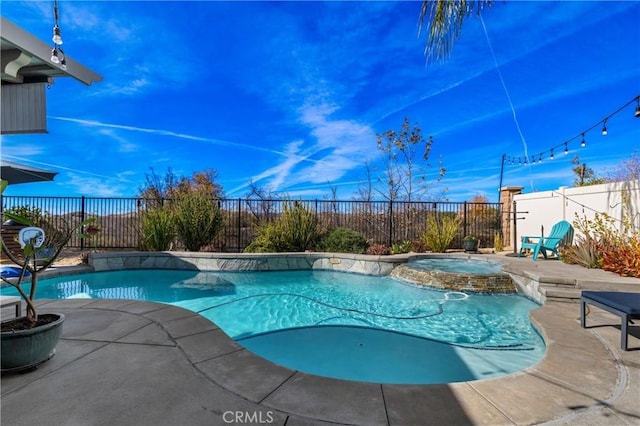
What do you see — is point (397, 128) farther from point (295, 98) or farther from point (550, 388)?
point (550, 388)

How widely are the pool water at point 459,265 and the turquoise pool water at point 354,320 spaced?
3.24 ft

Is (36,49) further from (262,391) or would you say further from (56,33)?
(262,391)

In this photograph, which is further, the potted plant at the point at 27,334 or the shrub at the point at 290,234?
the shrub at the point at 290,234

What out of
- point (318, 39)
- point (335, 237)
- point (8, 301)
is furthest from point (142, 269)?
point (318, 39)

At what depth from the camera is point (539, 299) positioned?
4.47 metres

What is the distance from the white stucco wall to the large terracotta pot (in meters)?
9.24

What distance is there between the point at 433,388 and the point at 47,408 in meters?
2.05

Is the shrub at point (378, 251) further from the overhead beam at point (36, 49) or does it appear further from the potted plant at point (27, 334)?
the potted plant at point (27, 334)

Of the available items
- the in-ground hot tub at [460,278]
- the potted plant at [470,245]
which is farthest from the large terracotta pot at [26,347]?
the potted plant at [470,245]

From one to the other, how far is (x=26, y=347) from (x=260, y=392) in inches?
57.9

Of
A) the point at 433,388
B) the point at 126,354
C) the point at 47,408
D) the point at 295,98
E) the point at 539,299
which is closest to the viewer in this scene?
the point at 47,408

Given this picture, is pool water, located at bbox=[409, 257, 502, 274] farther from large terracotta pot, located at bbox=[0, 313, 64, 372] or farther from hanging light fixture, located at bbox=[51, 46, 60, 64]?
hanging light fixture, located at bbox=[51, 46, 60, 64]

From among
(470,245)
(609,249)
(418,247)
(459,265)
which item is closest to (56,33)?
(459,265)

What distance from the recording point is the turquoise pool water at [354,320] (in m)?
2.73
